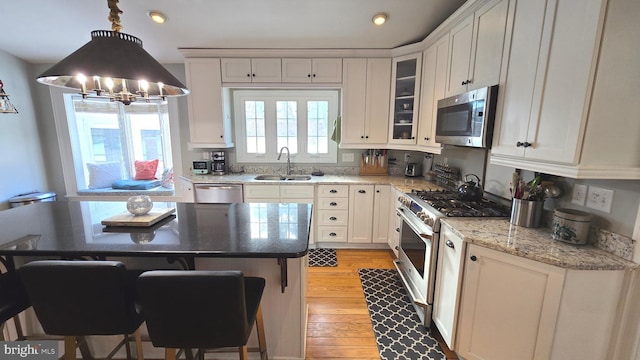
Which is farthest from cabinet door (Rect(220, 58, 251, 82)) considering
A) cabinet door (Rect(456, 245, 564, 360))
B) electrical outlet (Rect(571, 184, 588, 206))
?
electrical outlet (Rect(571, 184, 588, 206))

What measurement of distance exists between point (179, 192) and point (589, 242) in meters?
4.38

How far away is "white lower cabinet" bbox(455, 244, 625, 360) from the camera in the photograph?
120cm

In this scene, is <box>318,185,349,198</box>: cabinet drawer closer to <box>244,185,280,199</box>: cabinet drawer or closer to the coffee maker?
<box>244,185,280,199</box>: cabinet drawer

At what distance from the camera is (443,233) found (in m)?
1.69

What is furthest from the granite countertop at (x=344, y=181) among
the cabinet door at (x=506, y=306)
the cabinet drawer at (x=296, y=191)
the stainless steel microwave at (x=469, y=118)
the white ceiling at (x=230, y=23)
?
the white ceiling at (x=230, y=23)

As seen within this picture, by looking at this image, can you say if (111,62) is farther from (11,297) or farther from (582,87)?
(582,87)

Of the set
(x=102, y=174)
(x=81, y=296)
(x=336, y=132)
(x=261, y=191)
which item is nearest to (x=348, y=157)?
(x=336, y=132)

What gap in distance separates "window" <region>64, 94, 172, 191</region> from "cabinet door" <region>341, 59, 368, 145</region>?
268 centimetres

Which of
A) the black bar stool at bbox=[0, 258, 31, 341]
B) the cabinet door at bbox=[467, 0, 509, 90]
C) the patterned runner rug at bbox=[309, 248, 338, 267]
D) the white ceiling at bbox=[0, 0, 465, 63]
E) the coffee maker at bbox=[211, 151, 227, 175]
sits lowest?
the patterned runner rug at bbox=[309, 248, 338, 267]

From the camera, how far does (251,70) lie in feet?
10.2

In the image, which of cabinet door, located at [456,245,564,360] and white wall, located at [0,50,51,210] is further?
white wall, located at [0,50,51,210]

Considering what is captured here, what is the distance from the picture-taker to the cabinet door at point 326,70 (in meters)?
3.08

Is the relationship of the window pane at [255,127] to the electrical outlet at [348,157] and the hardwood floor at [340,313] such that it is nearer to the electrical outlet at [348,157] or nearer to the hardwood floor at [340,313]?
the electrical outlet at [348,157]

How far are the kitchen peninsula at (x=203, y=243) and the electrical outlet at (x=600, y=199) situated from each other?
156cm
